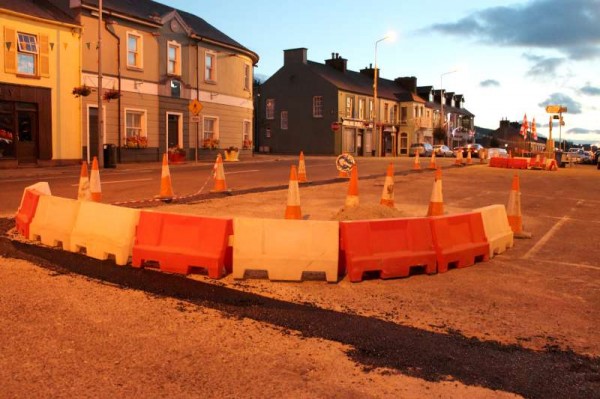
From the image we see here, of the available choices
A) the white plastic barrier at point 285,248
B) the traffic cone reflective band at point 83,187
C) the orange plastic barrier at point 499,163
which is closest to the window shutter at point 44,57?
the traffic cone reflective band at point 83,187

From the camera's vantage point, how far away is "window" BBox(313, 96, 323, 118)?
54.0m

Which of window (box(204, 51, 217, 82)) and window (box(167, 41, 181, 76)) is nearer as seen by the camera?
window (box(167, 41, 181, 76))

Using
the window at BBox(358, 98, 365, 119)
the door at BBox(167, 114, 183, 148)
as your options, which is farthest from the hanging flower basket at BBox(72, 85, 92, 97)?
the window at BBox(358, 98, 365, 119)

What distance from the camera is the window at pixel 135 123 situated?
94.0 ft

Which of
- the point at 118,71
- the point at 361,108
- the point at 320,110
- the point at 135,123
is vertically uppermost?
the point at 361,108

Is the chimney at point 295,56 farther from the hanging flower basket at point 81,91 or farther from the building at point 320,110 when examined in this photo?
the hanging flower basket at point 81,91

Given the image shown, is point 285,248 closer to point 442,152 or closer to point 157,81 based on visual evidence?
point 157,81

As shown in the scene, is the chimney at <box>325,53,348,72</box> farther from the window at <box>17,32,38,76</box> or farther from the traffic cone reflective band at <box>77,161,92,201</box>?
the traffic cone reflective band at <box>77,161,92,201</box>

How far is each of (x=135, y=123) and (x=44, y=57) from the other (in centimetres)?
609

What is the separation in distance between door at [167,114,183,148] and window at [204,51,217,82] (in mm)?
3696

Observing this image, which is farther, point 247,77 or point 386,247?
point 247,77

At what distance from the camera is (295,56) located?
54.7 m

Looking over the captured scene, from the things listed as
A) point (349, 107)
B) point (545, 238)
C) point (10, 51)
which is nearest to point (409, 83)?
point (349, 107)

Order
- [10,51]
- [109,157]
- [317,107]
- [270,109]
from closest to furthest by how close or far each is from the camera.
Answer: [10,51]
[109,157]
[317,107]
[270,109]
